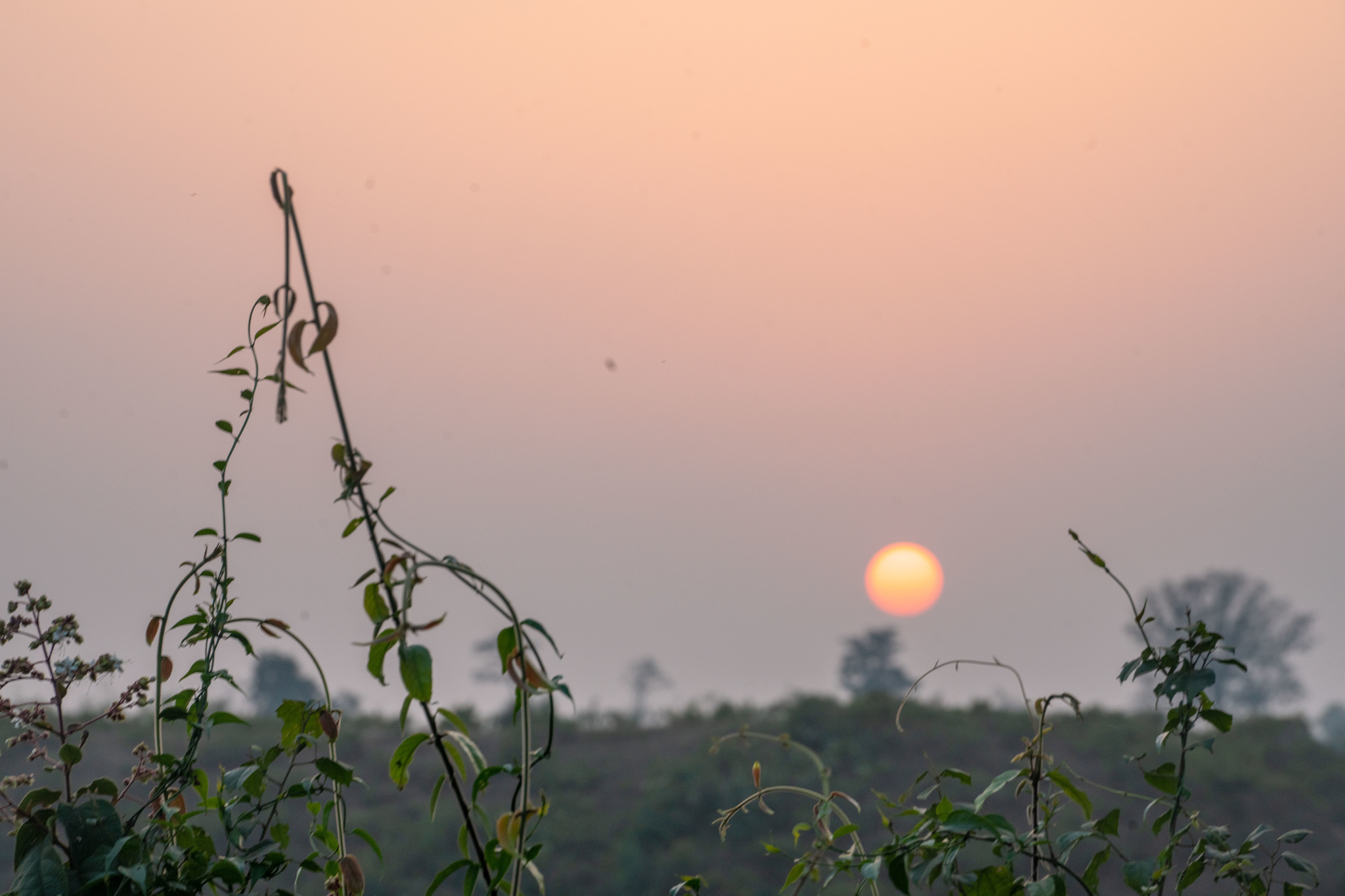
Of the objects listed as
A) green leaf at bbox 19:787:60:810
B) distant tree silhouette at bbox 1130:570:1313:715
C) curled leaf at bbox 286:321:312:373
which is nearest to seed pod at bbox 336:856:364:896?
green leaf at bbox 19:787:60:810

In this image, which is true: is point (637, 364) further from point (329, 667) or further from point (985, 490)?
point (985, 490)

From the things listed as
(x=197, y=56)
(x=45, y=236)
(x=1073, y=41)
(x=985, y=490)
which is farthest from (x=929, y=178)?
(x=985, y=490)

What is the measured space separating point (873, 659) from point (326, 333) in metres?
27.8

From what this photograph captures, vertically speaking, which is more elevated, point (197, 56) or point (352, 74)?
point (352, 74)

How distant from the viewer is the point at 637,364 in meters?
2.01

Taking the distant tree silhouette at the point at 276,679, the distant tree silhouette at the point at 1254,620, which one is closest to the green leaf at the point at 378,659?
the distant tree silhouette at the point at 276,679

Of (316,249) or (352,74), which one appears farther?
(352,74)

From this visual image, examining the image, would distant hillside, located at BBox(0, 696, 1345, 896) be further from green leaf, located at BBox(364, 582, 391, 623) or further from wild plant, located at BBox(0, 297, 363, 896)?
green leaf, located at BBox(364, 582, 391, 623)

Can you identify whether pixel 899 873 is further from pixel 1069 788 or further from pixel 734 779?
pixel 734 779

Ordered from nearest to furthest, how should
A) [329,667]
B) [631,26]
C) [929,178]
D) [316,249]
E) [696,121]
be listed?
[316,249] → [329,667] → [631,26] → [696,121] → [929,178]

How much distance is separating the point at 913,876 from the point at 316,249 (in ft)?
2.24

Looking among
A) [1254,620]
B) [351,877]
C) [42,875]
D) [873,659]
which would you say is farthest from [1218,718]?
[1254,620]

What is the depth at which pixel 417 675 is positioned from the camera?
56 cm

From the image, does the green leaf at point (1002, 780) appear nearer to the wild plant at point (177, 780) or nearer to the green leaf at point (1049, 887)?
the green leaf at point (1049, 887)
